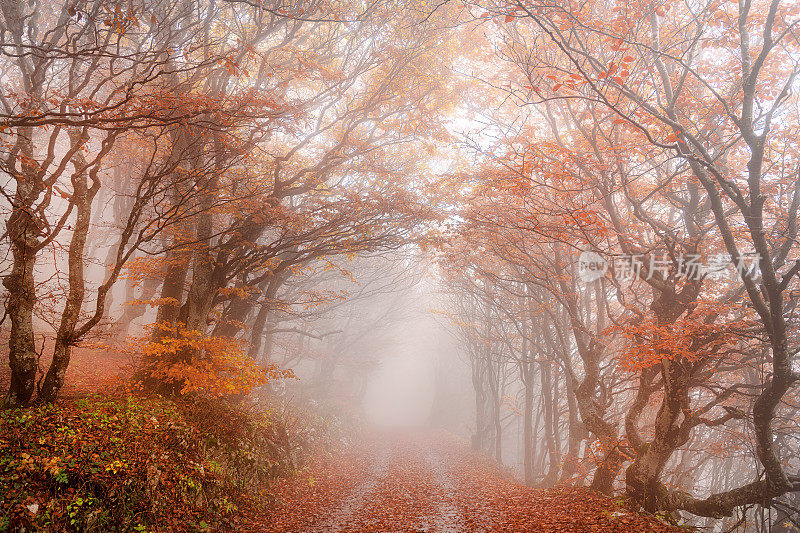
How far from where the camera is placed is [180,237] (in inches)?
417

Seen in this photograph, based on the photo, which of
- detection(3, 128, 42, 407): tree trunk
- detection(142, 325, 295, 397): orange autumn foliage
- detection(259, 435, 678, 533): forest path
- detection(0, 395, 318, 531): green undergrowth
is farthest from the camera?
detection(142, 325, 295, 397): orange autumn foliage

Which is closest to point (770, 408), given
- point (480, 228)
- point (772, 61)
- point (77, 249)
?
point (480, 228)

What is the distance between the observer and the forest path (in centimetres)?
784

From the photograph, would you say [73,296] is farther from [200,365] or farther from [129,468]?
[129,468]

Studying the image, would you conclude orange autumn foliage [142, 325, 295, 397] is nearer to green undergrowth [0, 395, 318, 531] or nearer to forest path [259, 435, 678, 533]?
green undergrowth [0, 395, 318, 531]

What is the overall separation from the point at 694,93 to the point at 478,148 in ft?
16.9

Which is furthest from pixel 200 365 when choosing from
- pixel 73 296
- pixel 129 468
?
pixel 129 468

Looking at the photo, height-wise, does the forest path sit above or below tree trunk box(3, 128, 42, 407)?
below

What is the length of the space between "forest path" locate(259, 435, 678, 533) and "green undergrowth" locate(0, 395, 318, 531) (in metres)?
1.12

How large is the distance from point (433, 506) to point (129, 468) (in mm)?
7286

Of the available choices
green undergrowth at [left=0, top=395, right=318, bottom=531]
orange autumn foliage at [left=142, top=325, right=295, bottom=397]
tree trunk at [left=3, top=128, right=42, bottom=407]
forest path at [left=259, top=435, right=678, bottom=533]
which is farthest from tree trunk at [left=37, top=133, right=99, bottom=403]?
forest path at [left=259, top=435, right=678, bottom=533]

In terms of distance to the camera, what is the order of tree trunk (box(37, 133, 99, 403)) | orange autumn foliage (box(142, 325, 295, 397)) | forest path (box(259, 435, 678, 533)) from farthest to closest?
1. orange autumn foliage (box(142, 325, 295, 397))
2. forest path (box(259, 435, 678, 533))
3. tree trunk (box(37, 133, 99, 403))

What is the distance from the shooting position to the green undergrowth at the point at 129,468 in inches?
199

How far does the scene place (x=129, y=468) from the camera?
237 inches
